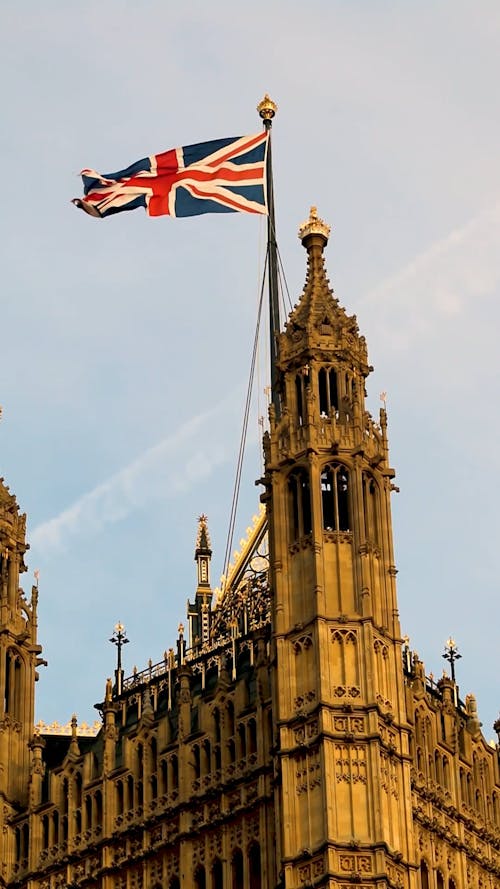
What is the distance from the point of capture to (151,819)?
→ 91.4 meters

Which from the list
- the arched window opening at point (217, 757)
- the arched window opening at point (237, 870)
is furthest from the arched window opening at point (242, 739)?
the arched window opening at point (237, 870)

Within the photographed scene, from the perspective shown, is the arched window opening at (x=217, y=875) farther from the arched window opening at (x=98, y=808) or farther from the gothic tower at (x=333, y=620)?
the arched window opening at (x=98, y=808)

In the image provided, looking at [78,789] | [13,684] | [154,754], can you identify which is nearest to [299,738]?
[154,754]

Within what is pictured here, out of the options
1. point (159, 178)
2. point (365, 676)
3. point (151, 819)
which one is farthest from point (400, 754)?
point (159, 178)

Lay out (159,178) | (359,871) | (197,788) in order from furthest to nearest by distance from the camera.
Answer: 1. (159,178)
2. (197,788)
3. (359,871)

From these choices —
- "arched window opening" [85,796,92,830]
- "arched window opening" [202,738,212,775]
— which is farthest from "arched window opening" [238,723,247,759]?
"arched window opening" [85,796,92,830]

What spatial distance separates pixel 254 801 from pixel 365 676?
460cm

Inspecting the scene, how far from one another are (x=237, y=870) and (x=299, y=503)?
990 centimetres

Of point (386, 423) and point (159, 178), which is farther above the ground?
point (159, 178)

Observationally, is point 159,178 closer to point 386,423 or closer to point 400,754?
Answer: point 386,423

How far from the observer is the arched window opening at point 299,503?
3556 inches

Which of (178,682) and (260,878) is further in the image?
(178,682)

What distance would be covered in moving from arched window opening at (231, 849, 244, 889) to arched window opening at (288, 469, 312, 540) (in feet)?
27.9

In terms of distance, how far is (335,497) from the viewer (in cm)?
9050
